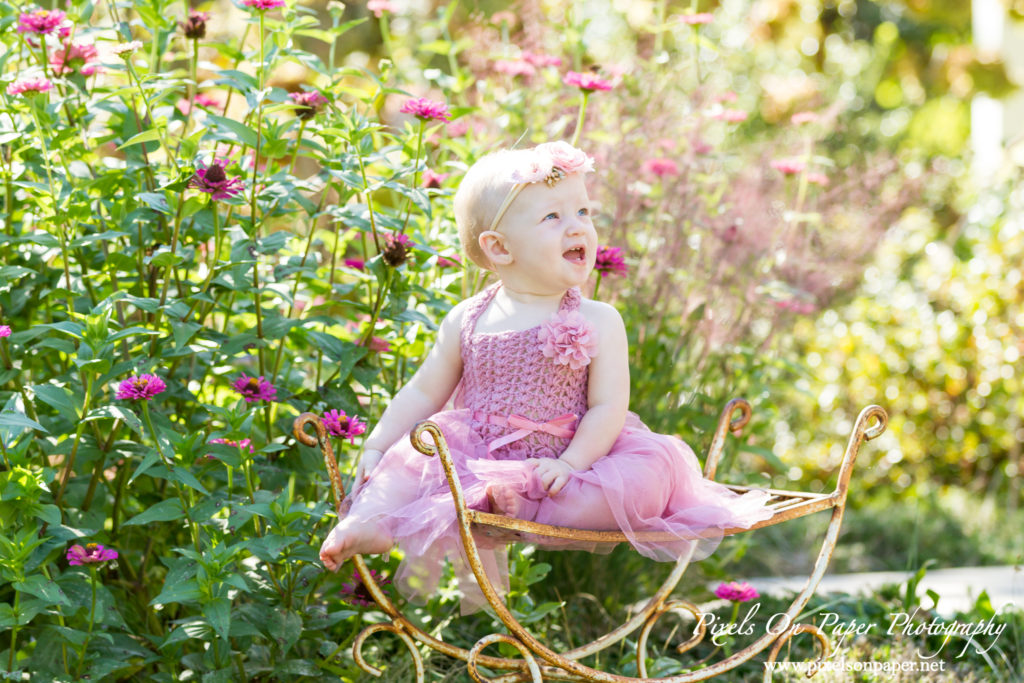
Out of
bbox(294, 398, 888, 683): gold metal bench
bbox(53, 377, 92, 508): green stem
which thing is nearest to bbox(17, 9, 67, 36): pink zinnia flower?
bbox(53, 377, 92, 508): green stem

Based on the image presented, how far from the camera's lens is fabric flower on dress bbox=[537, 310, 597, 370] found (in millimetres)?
1984

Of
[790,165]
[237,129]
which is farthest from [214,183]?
[790,165]

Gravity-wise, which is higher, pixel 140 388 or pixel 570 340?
pixel 570 340

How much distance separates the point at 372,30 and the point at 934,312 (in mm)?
4944

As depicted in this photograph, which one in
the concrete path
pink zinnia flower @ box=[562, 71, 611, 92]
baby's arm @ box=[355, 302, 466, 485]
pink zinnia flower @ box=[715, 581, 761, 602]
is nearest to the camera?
baby's arm @ box=[355, 302, 466, 485]

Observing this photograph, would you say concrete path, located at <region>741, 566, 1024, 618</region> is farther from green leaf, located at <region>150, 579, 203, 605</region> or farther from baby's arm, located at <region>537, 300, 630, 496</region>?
green leaf, located at <region>150, 579, 203, 605</region>

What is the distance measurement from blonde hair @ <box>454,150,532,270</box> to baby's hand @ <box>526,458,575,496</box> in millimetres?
466

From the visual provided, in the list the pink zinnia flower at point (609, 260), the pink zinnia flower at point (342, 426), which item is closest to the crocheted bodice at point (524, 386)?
the pink zinnia flower at point (342, 426)

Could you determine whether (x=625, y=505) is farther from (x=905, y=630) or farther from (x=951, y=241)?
(x=951, y=241)

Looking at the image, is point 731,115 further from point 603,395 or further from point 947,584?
point 947,584

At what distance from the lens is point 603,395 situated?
6.66 feet

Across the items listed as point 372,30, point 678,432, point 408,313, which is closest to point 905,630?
point 678,432

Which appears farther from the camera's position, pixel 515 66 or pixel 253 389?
pixel 515 66

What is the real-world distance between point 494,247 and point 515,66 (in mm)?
950
